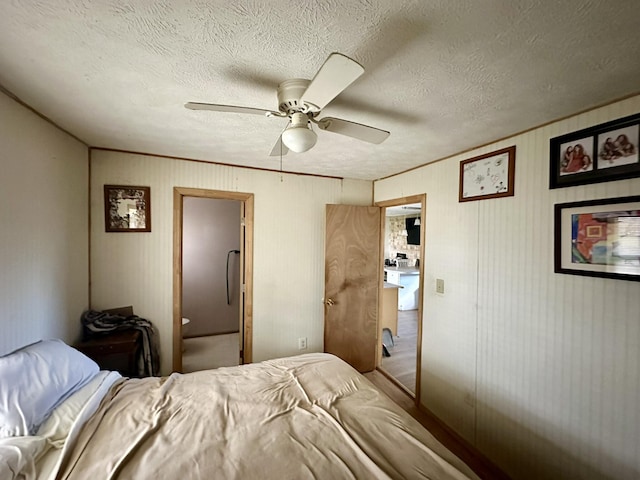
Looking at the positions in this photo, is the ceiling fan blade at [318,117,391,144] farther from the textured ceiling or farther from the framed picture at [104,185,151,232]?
the framed picture at [104,185,151,232]

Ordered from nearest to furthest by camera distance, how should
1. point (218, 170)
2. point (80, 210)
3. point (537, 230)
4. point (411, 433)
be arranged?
point (411, 433) < point (537, 230) < point (80, 210) < point (218, 170)

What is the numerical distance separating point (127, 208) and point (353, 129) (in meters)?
2.32

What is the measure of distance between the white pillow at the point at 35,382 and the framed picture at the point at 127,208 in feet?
4.20

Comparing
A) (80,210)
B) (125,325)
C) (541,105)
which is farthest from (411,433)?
(80,210)

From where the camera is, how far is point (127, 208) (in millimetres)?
2512

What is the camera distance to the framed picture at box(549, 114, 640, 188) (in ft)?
4.41

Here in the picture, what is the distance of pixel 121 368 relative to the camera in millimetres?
2441

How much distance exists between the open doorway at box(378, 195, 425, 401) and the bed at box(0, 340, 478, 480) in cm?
159

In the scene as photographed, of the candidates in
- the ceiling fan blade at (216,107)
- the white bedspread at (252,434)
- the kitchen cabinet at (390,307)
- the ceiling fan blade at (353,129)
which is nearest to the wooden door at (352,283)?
the kitchen cabinet at (390,307)

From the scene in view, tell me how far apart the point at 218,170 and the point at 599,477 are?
3.60 meters

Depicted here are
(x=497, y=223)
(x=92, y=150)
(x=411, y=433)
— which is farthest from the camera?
(x=92, y=150)

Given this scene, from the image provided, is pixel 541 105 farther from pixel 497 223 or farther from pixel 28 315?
pixel 28 315

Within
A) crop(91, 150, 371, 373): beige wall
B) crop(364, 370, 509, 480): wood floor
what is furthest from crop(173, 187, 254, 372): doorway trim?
crop(364, 370, 509, 480): wood floor

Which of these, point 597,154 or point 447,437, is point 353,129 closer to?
point 597,154
